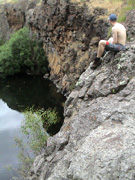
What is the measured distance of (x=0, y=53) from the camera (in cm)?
5038

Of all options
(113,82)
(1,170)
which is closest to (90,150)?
(113,82)

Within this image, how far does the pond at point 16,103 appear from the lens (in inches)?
937

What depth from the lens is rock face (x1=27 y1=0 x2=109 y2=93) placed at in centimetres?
3014

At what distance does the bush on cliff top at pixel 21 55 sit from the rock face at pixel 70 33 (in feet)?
17.3

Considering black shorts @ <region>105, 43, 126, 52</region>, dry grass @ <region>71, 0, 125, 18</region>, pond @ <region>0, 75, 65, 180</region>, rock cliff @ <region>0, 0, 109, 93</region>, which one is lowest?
pond @ <region>0, 75, 65, 180</region>

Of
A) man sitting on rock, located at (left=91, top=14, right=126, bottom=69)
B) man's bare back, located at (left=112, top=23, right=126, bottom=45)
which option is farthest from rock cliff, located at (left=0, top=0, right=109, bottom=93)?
man's bare back, located at (left=112, top=23, right=126, bottom=45)

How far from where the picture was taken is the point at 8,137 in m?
26.9

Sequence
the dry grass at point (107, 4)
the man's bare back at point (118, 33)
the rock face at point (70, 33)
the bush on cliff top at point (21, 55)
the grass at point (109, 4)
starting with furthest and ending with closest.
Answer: the bush on cliff top at point (21, 55)
the rock face at point (70, 33)
the dry grass at point (107, 4)
the grass at point (109, 4)
the man's bare back at point (118, 33)

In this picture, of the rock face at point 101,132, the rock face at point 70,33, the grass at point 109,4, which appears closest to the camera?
the rock face at point 101,132

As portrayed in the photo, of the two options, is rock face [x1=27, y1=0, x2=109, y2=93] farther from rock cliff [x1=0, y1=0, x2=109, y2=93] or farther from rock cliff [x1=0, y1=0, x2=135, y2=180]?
rock cliff [x1=0, y1=0, x2=135, y2=180]

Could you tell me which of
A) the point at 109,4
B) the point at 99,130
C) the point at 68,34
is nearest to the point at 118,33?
the point at 99,130

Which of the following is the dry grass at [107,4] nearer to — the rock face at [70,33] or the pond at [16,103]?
the rock face at [70,33]

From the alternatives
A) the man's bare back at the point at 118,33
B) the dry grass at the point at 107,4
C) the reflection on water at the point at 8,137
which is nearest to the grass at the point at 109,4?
the dry grass at the point at 107,4

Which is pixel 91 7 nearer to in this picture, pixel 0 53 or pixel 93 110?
pixel 93 110
